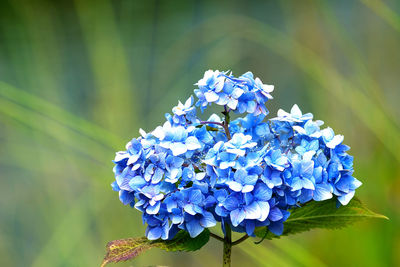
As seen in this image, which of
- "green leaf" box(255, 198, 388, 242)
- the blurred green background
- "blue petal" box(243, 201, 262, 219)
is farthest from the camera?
the blurred green background

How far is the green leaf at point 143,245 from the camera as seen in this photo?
73 cm

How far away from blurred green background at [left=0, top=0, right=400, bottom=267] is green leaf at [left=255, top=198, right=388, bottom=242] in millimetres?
413

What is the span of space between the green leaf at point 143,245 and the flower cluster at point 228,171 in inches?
1.0

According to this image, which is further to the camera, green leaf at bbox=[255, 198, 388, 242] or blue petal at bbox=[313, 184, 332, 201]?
green leaf at bbox=[255, 198, 388, 242]

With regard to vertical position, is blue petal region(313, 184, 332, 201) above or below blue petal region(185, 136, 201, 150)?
below

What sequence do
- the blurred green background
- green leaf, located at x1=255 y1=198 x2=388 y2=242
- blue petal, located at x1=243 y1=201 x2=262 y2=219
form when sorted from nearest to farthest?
blue petal, located at x1=243 y1=201 x2=262 y2=219
green leaf, located at x1=255 y1=198 x2=388 y2=242
the blurred green background

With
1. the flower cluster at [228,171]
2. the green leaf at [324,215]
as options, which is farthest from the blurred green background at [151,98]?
the flower cluster at [228,171]

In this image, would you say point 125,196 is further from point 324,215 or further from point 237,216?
point 324,215

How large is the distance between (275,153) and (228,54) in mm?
1573

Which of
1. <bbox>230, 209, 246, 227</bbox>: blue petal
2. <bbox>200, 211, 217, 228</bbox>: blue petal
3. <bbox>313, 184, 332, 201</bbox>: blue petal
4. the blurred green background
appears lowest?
<bbox>230, 209, 246, 227</bbox>: blue petal

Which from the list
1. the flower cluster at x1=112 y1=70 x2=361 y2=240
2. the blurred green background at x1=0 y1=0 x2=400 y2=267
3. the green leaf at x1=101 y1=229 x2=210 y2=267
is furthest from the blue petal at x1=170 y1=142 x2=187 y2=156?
the blurred green background at x1=0 y1=0 x2=400 y2=267

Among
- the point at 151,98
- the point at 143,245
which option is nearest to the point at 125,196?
the point at 143,245

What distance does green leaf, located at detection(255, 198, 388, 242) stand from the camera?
0.81 metres

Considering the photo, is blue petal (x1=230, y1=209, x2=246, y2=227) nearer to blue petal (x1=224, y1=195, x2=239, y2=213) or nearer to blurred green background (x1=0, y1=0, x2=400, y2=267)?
blue petal (x1=224, y1=195, x2=239, y2=213)
